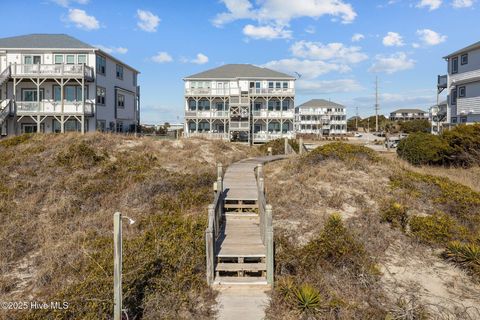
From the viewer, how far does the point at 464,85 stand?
39.5 meters

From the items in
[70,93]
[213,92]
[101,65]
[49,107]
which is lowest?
[49,107]

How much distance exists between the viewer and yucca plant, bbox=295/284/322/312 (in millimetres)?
7209

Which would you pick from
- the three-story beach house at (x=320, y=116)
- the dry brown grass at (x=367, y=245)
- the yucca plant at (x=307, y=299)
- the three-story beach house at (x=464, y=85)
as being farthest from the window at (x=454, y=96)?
the three-story beach house at (x=320, y=116)

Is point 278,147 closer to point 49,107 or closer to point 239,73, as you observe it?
point 239,73

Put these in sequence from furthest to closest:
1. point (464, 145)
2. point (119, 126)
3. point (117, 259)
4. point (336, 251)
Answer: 1. point (119, 126)
2. point (464, 145)
3. point (336, 251)
4. point (117, 259)

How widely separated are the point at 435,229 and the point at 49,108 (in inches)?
1341

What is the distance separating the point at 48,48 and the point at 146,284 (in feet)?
112

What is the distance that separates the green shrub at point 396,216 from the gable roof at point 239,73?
127 ft

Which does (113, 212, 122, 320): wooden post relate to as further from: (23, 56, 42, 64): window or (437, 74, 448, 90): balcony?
(437, 74, 448, 90): balcony

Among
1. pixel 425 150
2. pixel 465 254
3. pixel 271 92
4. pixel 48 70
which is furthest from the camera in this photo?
pixel 271 92

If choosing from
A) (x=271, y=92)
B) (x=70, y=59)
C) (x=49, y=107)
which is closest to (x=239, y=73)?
(x=271, y=92)

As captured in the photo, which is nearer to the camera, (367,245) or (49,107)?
(367,245)

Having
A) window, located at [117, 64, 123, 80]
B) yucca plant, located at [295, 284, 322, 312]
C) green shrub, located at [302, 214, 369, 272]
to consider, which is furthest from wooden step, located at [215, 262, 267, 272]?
window, located at [117, 64, 123, 80]

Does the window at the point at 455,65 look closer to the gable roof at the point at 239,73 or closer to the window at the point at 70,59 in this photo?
the gable roof at the point at 239,73
